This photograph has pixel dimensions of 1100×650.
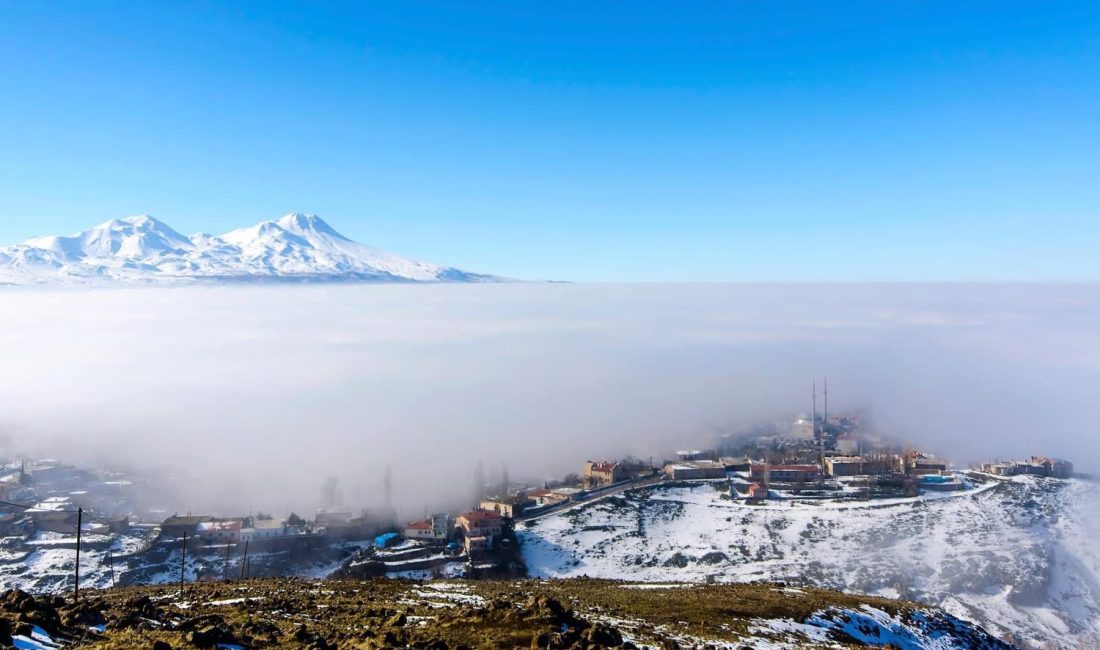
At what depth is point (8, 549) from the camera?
5738cm

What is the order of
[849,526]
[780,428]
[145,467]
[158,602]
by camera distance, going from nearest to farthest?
[158,602] < [849,526] < [145,467] < [780,428]

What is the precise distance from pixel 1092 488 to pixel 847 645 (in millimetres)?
70384

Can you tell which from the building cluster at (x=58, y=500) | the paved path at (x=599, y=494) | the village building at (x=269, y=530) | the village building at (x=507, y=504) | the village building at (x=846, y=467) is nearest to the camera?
the village building at (x=269, y=530)

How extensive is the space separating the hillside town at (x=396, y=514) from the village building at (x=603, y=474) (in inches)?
8.1

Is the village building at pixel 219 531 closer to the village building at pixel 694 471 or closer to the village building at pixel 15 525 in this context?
the village building at pixel 15 525

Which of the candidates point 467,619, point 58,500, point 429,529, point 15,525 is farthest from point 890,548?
point 58,500

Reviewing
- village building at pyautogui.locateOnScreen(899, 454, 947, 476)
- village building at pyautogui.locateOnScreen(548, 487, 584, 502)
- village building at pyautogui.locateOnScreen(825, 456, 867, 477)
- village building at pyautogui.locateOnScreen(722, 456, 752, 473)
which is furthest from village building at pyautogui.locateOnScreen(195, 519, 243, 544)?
village building at pyautogui.locateOnScreen(899, 454, 947, 476)

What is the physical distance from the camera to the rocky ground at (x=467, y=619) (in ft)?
51.9

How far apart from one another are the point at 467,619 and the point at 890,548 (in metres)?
51.2

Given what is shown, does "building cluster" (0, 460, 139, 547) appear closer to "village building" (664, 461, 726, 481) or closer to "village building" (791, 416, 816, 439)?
"village building" (664, 461, 726, 481)

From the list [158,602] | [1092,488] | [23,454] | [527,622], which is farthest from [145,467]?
[1092,488]

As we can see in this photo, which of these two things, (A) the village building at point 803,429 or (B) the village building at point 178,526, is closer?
(B) the village building at point 178,526

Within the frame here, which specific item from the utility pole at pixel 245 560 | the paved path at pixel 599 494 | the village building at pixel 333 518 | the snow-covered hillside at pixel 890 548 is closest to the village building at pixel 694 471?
the paved path at pixel 599 494

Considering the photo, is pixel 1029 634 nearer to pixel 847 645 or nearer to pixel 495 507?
pixel 847 645
